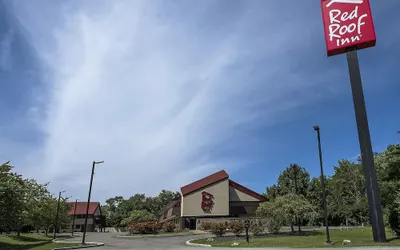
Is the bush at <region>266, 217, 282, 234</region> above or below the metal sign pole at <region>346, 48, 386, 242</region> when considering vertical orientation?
below

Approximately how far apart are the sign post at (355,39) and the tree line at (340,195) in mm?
4339

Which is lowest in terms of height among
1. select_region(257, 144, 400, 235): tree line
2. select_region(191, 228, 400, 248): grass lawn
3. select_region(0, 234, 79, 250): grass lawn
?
select_region(0, 234, 79, 250): grass lawn

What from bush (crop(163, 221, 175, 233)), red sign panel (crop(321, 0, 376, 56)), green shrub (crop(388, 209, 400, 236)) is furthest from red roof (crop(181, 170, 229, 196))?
red sign panel (crop(321, 0, 376, 56))

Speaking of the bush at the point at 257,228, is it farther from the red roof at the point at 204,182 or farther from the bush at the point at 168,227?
the red roof at the point at 204,182

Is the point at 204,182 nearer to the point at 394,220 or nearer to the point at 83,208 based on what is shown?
the point at 394,220

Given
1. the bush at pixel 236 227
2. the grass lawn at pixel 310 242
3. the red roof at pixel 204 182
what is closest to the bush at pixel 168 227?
the red roof at pixel 204 182

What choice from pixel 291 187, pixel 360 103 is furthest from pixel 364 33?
pixel 291 187

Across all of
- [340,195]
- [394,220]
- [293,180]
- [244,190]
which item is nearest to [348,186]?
[340,195]

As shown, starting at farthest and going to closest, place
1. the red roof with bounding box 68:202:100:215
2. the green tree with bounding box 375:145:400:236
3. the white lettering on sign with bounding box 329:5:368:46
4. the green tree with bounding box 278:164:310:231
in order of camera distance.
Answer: the red roof with bounding box 68:202:100:215, the green tree with bounding box 278:164:310:231, the green tree with bounding box 375:145:400:236, the white lettering on sign with bounding box 329:5:368:46

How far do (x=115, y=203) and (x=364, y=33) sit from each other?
4587 inches

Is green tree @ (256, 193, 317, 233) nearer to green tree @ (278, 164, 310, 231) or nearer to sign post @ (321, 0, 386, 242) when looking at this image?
sign post @ (321, 0, 386, 242)

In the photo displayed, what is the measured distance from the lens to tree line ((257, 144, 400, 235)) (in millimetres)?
24523

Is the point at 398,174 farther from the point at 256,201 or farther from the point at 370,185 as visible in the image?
the point at 256,201

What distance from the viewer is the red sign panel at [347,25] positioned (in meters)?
20.9
